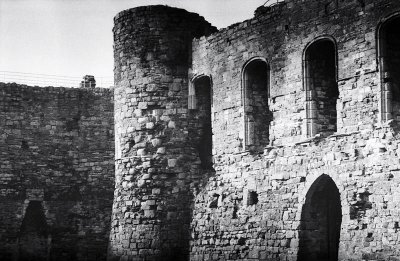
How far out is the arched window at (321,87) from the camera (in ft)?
69.7

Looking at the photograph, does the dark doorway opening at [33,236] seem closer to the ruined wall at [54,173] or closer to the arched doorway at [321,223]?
the ruined wall at [54,173]

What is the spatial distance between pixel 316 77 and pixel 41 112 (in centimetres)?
1110

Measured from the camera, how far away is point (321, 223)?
21.1 metres

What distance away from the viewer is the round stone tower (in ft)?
78.9

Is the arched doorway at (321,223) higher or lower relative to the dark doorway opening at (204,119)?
lower

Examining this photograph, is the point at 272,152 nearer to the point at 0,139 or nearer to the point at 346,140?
the point at 346,140

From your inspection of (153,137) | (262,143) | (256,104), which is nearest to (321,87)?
(256,104)

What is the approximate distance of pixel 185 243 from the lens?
24.0 m

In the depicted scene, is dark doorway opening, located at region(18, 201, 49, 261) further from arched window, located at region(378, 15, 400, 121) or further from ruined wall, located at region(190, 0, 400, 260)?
arched window, located at region(378, 15, 400, 121)

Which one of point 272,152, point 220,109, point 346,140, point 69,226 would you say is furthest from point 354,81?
point 69,226

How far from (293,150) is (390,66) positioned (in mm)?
3045

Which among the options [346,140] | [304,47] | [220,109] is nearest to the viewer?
[346,140]

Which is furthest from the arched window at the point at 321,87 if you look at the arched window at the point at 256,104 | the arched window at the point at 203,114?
the arched window at the point at 203,114

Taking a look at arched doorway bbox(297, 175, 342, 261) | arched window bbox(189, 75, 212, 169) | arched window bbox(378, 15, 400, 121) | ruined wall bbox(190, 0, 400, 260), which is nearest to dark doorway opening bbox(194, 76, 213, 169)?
arched window bbox(189, 75, 212, 169)
